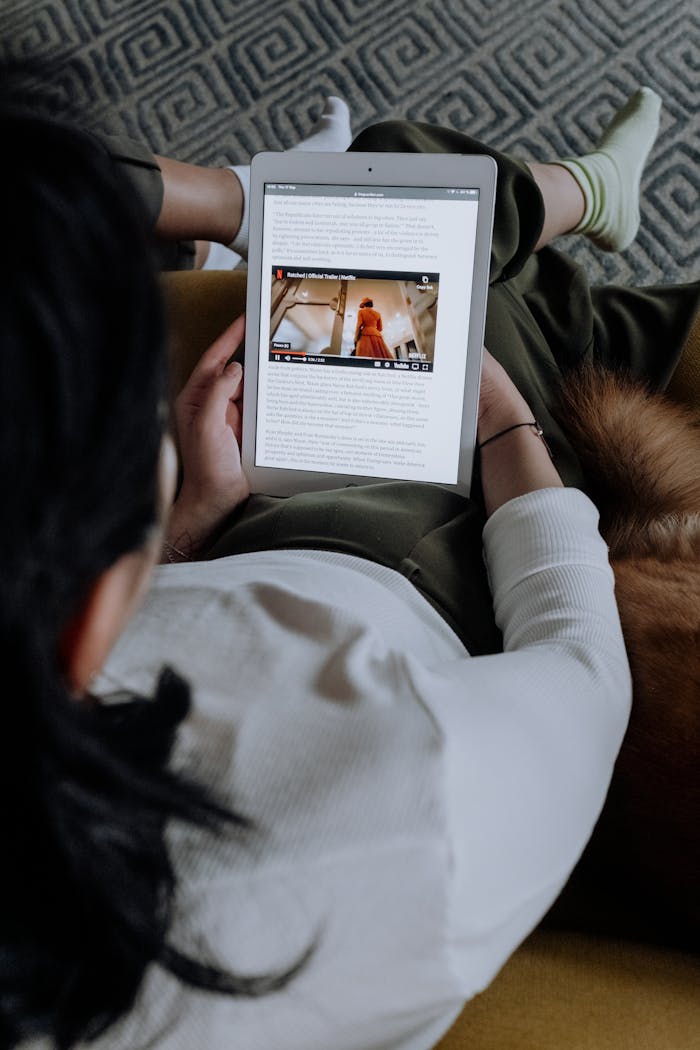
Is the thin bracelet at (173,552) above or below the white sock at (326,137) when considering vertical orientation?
below

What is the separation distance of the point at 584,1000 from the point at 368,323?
51 centimetres

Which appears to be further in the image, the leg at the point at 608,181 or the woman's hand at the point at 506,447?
the leg at the point at 608,181

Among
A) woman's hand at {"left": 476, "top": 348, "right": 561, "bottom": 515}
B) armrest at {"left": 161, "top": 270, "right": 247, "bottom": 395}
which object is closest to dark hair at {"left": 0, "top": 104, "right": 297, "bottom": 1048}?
woman's hand at {"left": 476, "top": 348, "right": 561, "bottom": 515}

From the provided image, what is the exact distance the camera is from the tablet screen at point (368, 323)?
69 centimetres

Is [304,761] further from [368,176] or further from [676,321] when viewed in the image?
[676,321]

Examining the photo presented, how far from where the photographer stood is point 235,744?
380 mm

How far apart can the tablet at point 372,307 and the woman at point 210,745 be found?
0.73ft

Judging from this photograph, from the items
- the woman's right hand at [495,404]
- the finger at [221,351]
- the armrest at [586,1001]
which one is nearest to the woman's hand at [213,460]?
the finger at [221,351]

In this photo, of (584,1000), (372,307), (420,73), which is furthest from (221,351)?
(420,73)

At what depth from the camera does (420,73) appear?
1324 millimetres

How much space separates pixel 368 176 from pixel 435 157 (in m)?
0.06

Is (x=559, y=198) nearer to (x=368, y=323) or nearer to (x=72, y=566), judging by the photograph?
(x=368, y=323)

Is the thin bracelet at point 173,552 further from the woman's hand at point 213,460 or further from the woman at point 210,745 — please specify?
the woman at point 210,745

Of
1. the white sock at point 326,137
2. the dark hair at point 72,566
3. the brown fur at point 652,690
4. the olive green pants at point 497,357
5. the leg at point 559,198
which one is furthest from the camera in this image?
the white sock at point 326,137
